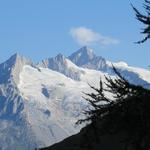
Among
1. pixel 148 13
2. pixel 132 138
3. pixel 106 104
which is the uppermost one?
pixel 148 13

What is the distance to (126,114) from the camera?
1445 centimetres

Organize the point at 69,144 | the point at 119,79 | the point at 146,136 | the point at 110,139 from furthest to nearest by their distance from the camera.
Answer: the point at 69,144, the point at 110,139, the point at 119,79, the point at 146,136

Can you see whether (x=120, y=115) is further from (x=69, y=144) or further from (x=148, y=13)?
(x=69, y=144)

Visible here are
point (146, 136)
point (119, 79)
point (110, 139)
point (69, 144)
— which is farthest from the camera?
point (69, 144)

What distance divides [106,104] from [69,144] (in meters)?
21.4

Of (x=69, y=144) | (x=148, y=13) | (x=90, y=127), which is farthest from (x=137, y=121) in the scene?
(x=69, y=144)

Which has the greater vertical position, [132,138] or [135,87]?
[135,87]

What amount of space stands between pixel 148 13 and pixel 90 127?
137 inches

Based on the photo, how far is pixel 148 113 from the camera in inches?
555

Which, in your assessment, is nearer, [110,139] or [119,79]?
[119,79]

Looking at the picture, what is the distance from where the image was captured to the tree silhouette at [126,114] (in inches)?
553

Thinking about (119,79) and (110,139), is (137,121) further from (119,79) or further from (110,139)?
(110,139)

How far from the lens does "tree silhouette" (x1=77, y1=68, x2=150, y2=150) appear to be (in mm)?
14039

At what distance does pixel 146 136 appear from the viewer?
14.0 metres
